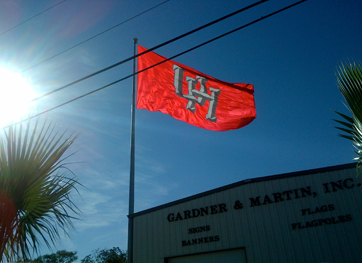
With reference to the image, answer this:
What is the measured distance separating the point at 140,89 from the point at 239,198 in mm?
6470

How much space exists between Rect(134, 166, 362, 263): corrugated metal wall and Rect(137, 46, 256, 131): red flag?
126 inches

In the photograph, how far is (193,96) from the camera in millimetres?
13828

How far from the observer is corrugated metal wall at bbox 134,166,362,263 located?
39.3 feet

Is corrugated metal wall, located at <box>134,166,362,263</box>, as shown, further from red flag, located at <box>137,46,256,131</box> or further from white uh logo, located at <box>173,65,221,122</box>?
white uh logo, located at <box>173,65,221,122</box>

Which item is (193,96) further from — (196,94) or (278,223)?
(278,223)

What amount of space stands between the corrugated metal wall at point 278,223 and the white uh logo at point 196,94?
3787 millimetres

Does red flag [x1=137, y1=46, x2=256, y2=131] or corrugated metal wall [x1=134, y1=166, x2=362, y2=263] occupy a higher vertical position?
red flag [x1=137, y1=46, x2=256, y2=131]

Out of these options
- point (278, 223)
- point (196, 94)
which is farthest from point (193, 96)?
point (278, 223)

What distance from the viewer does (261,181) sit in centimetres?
Answer: 1393

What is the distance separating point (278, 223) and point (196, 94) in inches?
250

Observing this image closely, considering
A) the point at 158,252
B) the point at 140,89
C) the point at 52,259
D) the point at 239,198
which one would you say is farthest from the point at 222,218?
the point at 52,259

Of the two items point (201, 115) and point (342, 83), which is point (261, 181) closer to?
point (201, 115)

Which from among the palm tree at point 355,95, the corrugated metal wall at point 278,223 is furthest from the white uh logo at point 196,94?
the palm tree at point 355,95

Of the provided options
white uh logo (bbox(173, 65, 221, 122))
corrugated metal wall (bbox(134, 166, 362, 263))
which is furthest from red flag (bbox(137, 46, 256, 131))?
corrugated metal wall (bbox(134, 166, 362, 263))
